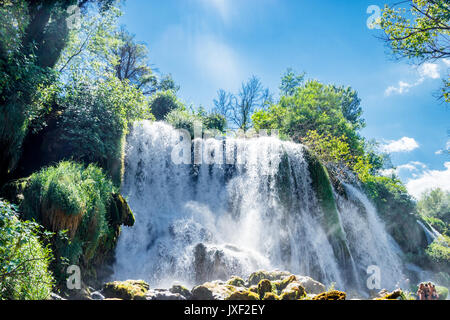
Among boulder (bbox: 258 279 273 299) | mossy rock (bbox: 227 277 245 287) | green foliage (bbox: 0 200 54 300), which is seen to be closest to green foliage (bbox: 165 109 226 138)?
mossy rock (bbox: 227 277 245 287)

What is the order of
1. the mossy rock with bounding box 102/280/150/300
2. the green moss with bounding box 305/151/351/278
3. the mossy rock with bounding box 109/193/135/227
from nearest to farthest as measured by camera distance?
the mossy rock with bounding box 102/280/150/300 < the mossy rock with bounding box 109/193/135/227 < the green moss with bounding box 305/151/351/278

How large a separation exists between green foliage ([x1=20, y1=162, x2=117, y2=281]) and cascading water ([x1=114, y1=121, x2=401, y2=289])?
96.3 inches

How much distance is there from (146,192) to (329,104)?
62.5 feet

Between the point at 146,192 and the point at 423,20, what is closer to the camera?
the point at 423,20

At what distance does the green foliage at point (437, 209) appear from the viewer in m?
27.4

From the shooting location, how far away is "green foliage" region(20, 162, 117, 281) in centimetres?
509

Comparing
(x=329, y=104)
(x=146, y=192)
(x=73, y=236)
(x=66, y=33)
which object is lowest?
(x=73, y=236)

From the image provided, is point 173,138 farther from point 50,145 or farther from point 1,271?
point 1,271

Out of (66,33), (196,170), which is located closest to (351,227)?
(196,170)

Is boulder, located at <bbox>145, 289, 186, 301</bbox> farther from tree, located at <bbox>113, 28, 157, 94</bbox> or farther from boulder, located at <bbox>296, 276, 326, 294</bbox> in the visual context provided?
tree, located at <bbox>113, 28, 157, 94</bbox>

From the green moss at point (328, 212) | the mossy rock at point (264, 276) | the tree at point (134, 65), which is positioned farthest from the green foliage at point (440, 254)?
the tree at point (134, 65)

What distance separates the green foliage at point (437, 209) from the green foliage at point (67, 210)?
2934cm

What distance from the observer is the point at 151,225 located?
9.82 metres
